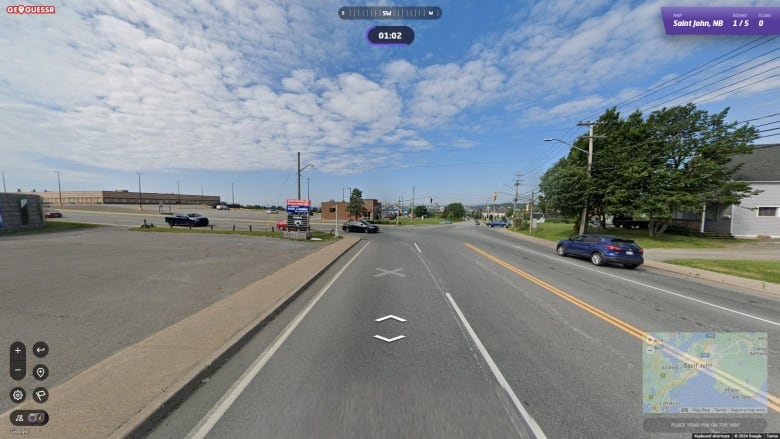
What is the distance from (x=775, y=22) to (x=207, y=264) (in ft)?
73.7

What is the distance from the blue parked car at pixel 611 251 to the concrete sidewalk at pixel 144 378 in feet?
46.8

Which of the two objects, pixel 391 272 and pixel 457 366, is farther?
pixel 391 272

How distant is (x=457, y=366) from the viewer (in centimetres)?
383

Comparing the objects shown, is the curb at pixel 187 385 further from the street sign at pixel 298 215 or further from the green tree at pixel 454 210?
the green tree at pixel 454 210

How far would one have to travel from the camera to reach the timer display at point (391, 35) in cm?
762

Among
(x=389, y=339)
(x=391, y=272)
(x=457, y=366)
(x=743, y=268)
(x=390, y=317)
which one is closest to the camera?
(x=457, y=366)

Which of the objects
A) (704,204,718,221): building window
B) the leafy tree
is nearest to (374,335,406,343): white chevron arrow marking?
the leafy tree

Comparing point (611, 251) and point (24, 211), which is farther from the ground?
point (24, 211)

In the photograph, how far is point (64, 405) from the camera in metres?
2.77

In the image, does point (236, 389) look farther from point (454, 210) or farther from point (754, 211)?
point (454, 210)

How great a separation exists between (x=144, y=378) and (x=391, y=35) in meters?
8.90

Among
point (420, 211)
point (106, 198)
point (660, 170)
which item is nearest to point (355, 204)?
point (660, 170)

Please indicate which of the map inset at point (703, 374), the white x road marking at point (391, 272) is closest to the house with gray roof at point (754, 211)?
the map inset at point (703, 374)

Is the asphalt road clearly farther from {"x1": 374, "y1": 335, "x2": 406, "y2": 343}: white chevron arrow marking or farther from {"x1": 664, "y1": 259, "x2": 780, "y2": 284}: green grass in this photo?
{"x1": 664, "y1": 259, "x2": 780, "y2": 284}: green grass
